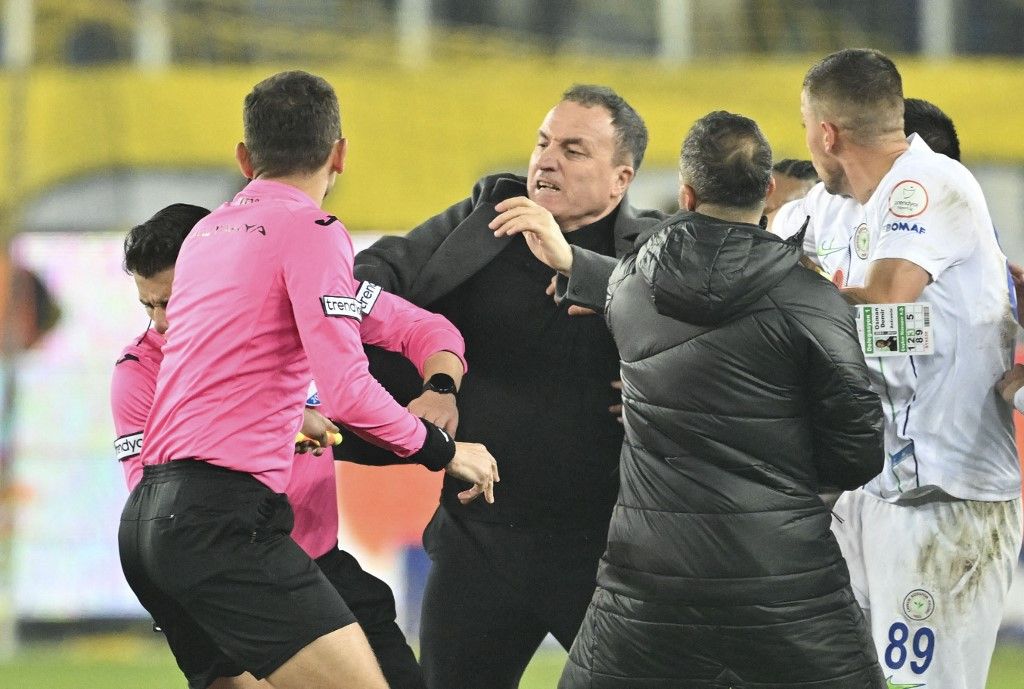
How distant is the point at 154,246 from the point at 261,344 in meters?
0.63

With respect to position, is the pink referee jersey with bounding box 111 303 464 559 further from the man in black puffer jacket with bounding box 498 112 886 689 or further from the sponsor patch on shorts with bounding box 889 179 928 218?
the sponsor patch on shorts with bounding box 889 179 928 218

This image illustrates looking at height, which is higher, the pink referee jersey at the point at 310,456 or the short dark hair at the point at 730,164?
the short dark hair at the point at 730,164

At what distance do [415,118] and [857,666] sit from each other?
8.13m

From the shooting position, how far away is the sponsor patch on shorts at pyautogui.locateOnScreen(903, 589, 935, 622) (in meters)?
3.57

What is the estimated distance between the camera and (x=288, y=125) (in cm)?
313

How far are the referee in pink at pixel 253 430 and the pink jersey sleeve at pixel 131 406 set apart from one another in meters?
0.27

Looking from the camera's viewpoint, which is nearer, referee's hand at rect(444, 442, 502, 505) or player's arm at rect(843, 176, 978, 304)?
referee's hand at rect(444, 442, 502, 505)

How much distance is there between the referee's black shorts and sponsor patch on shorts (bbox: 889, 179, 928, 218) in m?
1.63

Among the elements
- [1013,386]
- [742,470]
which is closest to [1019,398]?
[1013,386]

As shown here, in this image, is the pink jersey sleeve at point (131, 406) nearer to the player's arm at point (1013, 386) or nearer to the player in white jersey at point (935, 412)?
the player in white jersey at point (935, 412)

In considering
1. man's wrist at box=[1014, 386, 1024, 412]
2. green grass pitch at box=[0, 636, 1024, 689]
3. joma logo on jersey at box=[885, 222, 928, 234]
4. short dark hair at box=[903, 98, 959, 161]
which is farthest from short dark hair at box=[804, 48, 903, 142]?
green grass pitch at box=[0, 636, 1024, 689]

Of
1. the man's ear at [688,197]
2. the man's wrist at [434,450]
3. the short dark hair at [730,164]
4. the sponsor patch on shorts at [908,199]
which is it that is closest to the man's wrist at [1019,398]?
the sponsor patch on shorts at [908,199]

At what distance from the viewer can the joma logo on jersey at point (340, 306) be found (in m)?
2.94

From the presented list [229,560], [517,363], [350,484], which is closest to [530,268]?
[517,363]
